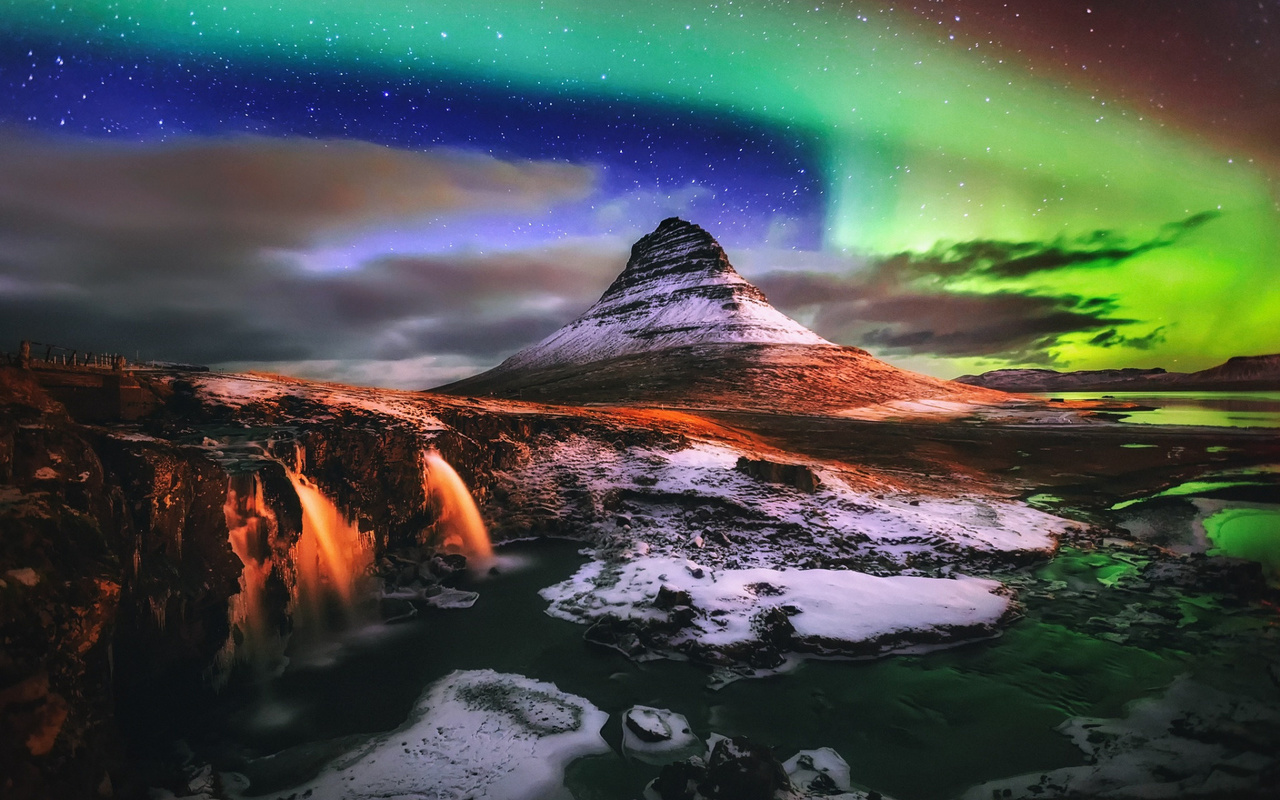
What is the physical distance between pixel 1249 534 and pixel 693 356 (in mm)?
97465

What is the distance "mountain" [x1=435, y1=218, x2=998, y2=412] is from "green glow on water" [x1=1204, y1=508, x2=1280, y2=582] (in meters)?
54.5

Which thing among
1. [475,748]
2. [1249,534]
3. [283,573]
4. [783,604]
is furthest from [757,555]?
[1249,534]

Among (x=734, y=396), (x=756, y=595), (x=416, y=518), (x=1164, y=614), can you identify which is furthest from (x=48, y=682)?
(x=734, y=396)

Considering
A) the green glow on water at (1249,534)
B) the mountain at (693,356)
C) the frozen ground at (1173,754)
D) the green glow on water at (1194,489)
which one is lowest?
the frozen ground at (1173,754)

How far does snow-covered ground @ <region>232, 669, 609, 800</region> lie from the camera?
757 cm

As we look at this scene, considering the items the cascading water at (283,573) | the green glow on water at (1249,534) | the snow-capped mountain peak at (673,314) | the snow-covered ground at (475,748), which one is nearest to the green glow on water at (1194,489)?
the green glow on water at (1249,534)

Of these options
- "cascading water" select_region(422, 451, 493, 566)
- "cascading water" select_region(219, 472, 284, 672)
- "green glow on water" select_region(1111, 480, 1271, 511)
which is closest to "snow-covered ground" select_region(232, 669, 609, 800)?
"cascading water" select_region(219, 472, 284, 672)

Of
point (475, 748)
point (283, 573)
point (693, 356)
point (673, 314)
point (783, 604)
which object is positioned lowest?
point (475, 748)

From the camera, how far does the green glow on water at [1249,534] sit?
15.4 metres

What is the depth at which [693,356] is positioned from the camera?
11362 cm

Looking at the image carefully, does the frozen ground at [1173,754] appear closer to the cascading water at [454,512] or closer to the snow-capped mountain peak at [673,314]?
the cascading water at [454,512]

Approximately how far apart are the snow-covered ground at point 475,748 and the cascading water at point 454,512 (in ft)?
24.7

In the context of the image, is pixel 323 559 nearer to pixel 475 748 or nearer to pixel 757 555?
pixel 475 748

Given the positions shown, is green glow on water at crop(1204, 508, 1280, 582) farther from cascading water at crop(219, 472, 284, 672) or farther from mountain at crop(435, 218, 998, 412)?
mountain at crop(435, 218, 998, 412)
